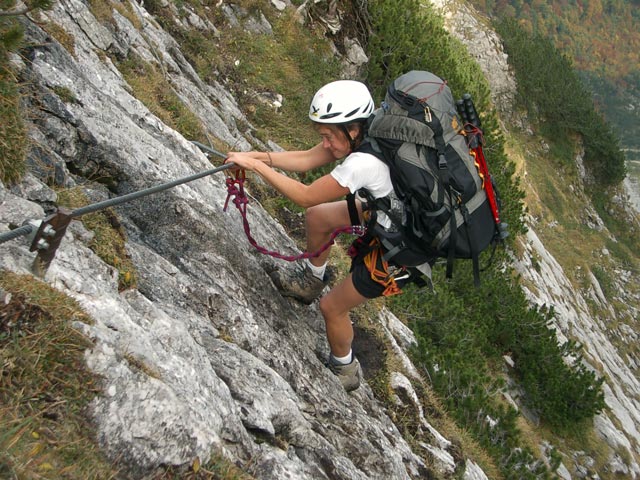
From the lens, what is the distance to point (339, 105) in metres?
4.39

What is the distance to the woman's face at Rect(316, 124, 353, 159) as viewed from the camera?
4.57 metres

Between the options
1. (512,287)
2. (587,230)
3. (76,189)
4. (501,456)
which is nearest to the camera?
(76,189)

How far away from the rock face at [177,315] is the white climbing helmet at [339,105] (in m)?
1.37

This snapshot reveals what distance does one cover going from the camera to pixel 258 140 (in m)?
10.5

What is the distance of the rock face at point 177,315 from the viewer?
115 inches

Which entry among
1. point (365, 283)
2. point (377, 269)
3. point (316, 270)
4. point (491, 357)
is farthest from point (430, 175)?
point (491, 357)

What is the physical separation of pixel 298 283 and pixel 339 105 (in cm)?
177

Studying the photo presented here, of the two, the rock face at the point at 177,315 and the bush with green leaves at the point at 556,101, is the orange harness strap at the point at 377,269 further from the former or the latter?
the bush with green leaves at the point at 556,101

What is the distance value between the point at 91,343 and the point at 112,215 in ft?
4.92

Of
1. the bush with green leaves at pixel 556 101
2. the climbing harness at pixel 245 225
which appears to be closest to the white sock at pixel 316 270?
the climbing harness at pixel 245 225

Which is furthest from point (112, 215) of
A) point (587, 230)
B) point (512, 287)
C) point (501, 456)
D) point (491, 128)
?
point (587, 230)

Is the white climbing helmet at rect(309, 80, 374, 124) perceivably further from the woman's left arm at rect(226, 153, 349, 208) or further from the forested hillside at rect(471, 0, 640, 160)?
the forested hillside at rect(471, 0, 640, 160)

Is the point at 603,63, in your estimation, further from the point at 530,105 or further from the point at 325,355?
the point at 325,355

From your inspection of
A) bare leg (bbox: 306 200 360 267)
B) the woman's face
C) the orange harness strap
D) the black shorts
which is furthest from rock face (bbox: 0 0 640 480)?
the woman's face
